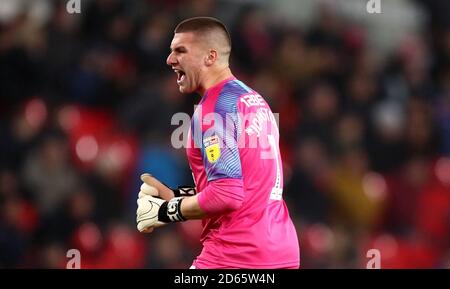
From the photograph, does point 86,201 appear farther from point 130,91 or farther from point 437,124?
point 437,124

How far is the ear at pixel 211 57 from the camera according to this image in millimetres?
4898

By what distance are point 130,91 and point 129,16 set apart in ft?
2.81

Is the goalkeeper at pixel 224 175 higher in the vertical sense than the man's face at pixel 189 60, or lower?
lower

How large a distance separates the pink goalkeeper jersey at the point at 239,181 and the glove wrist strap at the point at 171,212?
15 centimetres

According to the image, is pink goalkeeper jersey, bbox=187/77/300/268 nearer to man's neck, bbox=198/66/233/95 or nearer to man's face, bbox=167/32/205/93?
man's neck, bbox=198/66/233/95

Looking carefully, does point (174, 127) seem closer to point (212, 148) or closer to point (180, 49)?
point (180, 49)

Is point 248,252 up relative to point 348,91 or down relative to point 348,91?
down

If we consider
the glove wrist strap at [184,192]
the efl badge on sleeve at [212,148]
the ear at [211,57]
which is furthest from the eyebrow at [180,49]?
the glove wrist strap at [184,192]

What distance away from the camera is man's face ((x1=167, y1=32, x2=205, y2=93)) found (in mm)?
4902

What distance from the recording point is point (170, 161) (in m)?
8.41

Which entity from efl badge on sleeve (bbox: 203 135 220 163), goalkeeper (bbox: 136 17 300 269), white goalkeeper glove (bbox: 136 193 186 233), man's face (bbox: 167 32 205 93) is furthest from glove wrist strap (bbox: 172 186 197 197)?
man's face (bbox: 167 32 205 93)

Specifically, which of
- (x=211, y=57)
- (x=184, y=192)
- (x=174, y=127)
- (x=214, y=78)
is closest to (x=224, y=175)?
(x=184, y=192)

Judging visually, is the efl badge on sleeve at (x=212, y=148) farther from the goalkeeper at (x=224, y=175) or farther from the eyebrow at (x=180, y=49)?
the eyebrow at (x=180, y=49)
